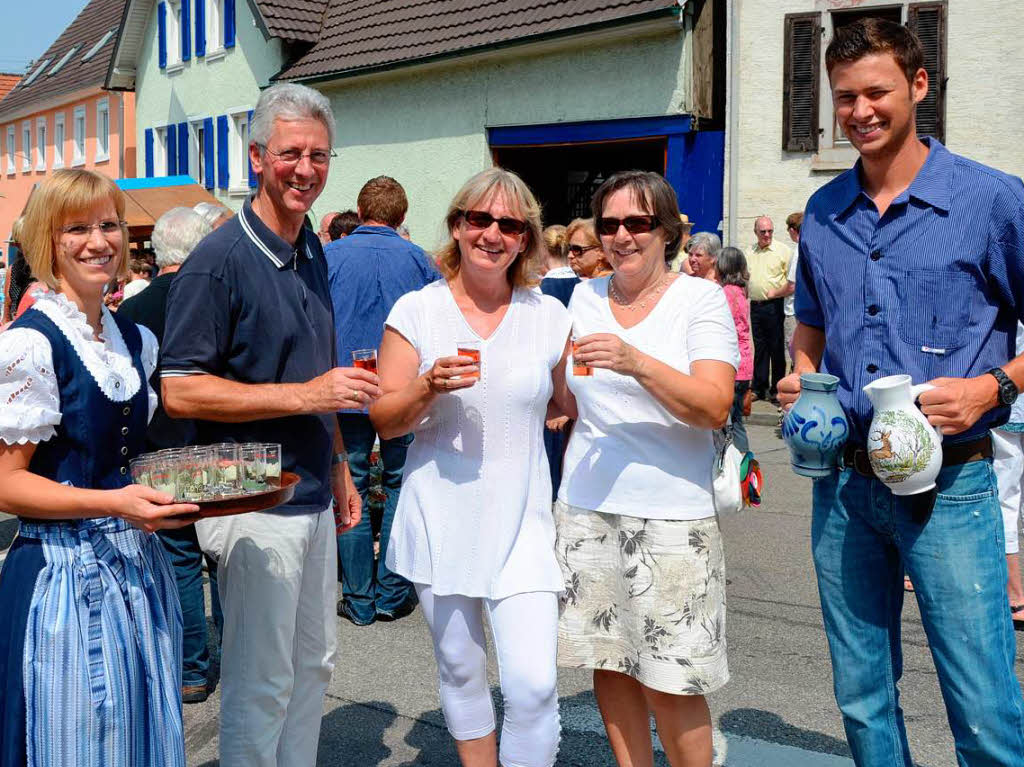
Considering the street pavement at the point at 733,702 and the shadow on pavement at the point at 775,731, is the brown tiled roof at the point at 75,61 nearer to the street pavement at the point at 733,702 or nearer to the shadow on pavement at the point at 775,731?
the street pavement at the point at 733,702

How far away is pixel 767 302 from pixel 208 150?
47.2 feet

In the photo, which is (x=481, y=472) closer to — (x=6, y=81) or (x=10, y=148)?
(x=10, y=148)

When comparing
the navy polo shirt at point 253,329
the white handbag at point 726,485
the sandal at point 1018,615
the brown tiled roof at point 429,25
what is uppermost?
the brown tiled roof at point 429,25

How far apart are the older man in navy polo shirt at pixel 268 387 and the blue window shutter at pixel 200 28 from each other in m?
22.1

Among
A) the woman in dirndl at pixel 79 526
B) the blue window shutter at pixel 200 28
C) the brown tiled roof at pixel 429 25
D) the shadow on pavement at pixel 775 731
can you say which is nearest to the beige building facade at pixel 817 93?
the brown tiled roof at pixel 429 25

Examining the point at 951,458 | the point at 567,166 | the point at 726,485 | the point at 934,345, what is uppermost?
the point at 567,166

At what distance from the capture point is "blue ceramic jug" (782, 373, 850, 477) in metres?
3.03

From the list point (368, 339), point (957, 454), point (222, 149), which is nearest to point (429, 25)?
point (222, 149)

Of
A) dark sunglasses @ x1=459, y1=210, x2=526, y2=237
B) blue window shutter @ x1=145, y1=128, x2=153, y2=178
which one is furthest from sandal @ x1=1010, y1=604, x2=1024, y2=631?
blue window shutter @ x1=145, y1=128, x2=153, y2=178

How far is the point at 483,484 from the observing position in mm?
3346

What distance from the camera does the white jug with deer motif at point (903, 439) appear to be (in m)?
2.83

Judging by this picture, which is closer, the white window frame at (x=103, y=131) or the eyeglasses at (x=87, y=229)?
the eyeglasses at (x=87, y=229)

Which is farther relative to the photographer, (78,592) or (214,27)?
(214,27)

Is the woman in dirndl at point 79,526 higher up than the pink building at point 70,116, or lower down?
lower down
